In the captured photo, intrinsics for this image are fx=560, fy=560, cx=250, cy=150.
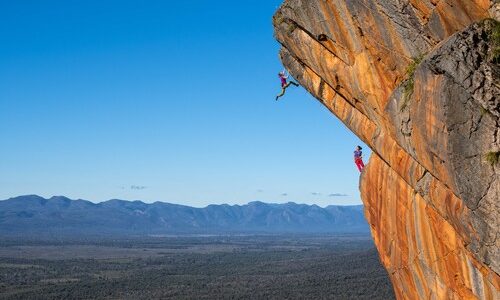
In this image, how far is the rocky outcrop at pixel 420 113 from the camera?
11.1 metres

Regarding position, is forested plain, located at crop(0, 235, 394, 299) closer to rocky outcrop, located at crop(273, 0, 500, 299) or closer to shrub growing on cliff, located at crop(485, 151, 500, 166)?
rocky outcrop, located at crop(273, 0, 500, 299)

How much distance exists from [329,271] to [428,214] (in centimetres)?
12046

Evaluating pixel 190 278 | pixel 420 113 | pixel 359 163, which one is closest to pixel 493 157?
pixel 420 113

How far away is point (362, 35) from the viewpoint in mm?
14844

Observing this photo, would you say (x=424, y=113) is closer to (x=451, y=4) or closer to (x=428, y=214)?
(x=451, y=4)

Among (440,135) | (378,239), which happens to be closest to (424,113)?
(440,135)

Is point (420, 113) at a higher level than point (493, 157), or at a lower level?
higher

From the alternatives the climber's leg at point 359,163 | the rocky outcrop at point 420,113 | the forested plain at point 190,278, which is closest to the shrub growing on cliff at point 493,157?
the rocky outcrop at point 420,113

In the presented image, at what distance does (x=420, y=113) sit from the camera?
12.5m

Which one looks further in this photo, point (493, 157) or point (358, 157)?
point (358, 157)

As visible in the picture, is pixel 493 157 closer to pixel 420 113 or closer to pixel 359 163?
pixel 420 113

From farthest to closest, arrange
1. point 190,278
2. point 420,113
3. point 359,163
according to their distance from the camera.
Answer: point 190,278 → point 359,163 → point 420,113

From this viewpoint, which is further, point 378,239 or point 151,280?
point 151,280

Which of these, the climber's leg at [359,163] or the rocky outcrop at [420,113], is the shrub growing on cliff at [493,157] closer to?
the rocky outcrop at [420,113]
